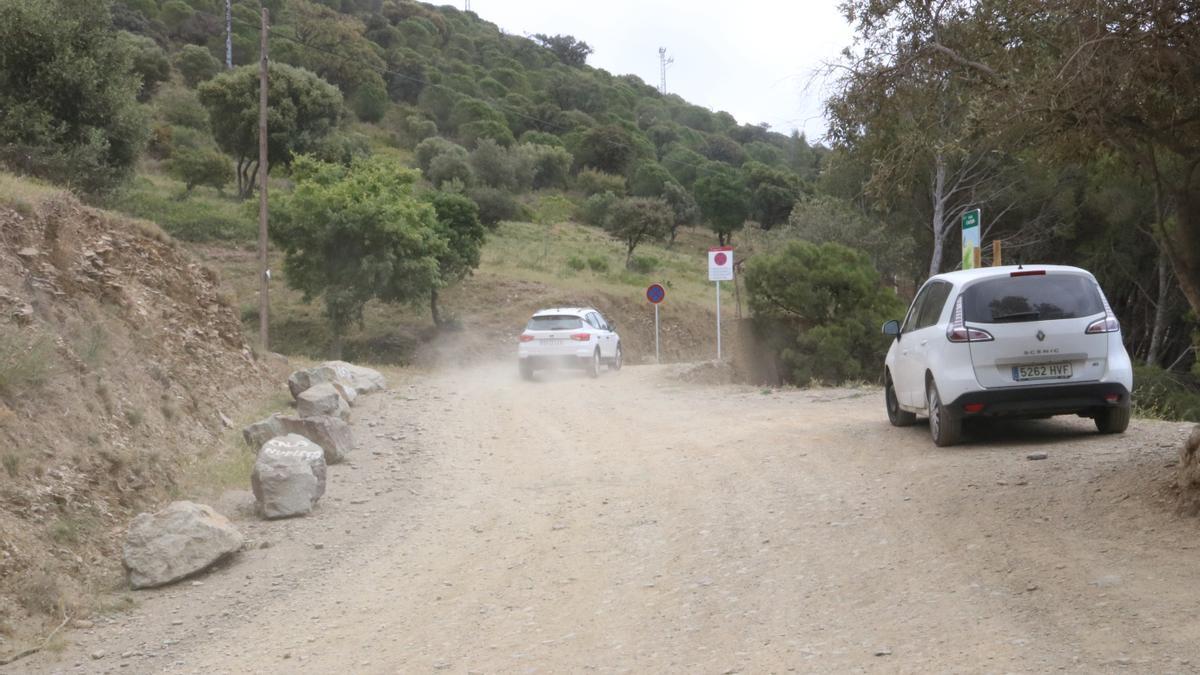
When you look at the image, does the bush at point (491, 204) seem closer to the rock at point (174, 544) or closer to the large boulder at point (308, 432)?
the large boulder at point (308, 432)

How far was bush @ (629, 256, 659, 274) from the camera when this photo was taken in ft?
181

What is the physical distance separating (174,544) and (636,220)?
52717mm

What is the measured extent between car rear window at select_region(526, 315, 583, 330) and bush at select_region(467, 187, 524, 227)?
34.5 metres

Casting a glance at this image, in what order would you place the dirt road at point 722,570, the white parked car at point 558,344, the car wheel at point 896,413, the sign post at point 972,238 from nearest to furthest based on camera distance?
the dirt road at point 722,570 → the car wheel at point 896,413 → the sign post at point 972,238 → the white parked car at point 558,344

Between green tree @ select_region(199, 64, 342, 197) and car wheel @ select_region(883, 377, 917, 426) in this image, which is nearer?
car wheel @ select_region(883, 377, 917, 426)

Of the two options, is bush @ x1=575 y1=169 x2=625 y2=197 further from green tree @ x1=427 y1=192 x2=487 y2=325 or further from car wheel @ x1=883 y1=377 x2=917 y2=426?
car wheel @ x1=883 y1=377 x2=917 y2=426

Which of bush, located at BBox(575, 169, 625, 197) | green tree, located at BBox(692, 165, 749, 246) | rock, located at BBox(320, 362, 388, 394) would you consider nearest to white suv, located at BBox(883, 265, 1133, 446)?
rock, located at BBox(320, 362, 388, 394)

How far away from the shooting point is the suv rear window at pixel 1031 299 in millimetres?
10164

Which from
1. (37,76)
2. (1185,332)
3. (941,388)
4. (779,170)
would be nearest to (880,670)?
(941,388)

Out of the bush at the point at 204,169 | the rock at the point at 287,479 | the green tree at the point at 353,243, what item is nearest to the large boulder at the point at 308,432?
the rock at the point at 287,479

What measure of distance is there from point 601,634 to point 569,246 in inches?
2075

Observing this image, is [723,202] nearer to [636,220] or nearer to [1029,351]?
[636,220]

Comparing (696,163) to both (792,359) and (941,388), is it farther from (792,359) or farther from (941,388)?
(941,388)

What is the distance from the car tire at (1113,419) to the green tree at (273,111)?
1656 inches
